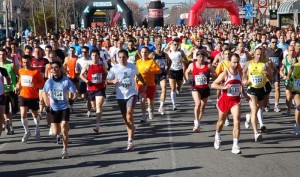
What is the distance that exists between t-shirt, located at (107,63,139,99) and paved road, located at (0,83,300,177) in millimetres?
983

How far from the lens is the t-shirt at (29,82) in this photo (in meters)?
11.7

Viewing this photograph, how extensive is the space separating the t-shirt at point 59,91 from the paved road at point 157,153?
34.3 inches

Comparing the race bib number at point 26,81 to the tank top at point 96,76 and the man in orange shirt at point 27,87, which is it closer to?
the man in orange shirt at point 27,87

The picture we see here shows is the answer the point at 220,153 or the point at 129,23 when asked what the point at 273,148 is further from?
the point at 129,23

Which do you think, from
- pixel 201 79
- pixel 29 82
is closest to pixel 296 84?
pixel 201 79

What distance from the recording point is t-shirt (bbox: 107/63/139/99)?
10.9m

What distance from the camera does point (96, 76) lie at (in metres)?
12.8

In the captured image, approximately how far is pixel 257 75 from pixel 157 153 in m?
2.68

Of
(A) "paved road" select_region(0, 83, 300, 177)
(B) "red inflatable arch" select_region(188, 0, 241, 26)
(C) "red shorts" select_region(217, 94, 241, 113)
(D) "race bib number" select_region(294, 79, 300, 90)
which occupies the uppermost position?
(B) "red inflatable arch" select_region(188, 0, 241, 26)

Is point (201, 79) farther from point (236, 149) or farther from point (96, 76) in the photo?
point (236, 149)

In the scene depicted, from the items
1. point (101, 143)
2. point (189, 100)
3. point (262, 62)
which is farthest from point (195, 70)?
point (189, 100)

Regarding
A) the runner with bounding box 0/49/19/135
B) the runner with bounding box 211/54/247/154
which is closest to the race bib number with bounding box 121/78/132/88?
the runner with bounding box 211/54/247/154

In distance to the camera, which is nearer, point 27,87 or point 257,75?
point 257,75

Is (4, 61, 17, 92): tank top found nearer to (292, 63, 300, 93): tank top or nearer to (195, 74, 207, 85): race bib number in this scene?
(195, 74, 207, 85): race bib number
